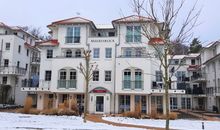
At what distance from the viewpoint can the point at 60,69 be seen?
38219 mm

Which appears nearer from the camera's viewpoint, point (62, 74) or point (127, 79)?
point (127, 79)

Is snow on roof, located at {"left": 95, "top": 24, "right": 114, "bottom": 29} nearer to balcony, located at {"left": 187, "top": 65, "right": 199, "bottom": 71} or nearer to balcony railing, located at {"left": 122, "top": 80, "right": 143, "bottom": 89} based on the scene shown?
balcony railing, located at {"left": 122, "top": 80, "right": 143, "bottom": 89}

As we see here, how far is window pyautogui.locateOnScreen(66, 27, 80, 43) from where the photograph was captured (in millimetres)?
39719

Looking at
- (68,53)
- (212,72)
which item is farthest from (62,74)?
(212,72)

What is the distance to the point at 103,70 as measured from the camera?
3759 centimetres

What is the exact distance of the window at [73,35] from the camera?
130ft

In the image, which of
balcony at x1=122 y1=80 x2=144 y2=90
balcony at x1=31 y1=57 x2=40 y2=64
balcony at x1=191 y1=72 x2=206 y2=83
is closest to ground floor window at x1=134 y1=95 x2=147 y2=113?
balcony at x1=122 y1=80 x2=144 y2=90

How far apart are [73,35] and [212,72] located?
24.8m

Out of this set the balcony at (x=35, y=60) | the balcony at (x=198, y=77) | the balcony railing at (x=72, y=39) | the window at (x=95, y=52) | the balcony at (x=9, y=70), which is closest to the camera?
the window at (x=95, y=52)

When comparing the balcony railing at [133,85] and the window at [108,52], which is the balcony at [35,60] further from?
the balcony railing at [133,85]

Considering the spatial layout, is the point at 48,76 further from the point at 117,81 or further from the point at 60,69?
the point at 117,81

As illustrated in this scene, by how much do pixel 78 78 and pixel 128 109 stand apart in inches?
305

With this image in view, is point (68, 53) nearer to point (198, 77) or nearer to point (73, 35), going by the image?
point (73, 35)

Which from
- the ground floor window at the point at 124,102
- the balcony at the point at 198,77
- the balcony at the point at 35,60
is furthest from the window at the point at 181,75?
the balcony at the point at 35,60
